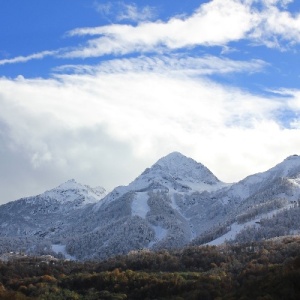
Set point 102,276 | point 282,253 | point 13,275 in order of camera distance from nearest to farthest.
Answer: point 102,276
point 13,275
point 282,253

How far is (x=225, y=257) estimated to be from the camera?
653ft

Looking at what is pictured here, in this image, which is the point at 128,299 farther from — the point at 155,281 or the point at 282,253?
the point at 282,253

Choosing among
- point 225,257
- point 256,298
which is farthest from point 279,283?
point 225,257

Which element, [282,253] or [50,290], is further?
[282,253]

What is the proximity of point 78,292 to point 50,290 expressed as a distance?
6.69 meters

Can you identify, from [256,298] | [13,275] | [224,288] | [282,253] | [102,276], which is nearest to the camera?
[256,298]

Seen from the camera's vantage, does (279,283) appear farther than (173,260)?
No

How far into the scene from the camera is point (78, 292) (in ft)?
393

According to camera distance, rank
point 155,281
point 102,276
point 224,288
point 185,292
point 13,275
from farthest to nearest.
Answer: point 13,275, point 102,276, point 155,281, point 185,292, point 224,288

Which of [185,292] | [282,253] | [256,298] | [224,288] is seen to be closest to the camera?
[256,298]

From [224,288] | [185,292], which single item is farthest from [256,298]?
[185,292]

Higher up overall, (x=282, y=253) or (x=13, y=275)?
(x=13, y=275)

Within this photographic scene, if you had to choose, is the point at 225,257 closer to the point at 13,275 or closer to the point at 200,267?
the point at 200,267

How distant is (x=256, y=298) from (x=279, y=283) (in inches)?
195
